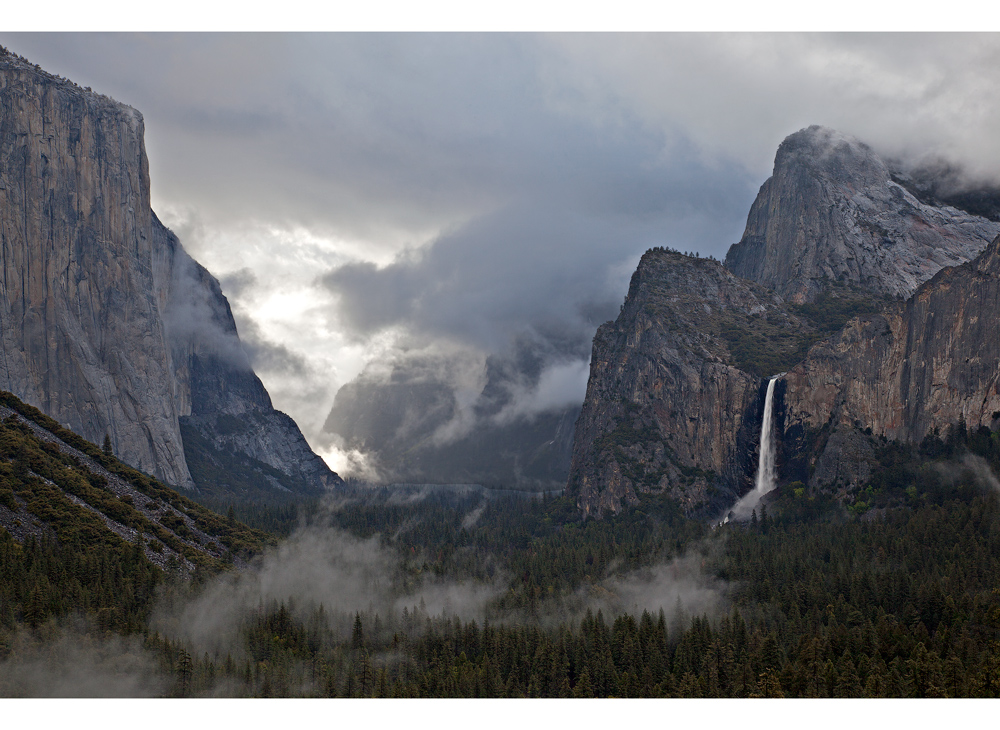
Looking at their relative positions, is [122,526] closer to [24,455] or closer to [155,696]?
[24,455]

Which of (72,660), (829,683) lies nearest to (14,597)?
(72,660)

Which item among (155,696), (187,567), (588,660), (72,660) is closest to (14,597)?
(72,660)

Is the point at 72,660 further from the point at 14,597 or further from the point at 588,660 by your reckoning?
the point at 588,660

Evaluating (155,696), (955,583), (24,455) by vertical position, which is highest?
(24,455)

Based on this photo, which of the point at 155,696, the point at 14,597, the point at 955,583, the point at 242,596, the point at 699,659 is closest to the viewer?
the point at 155,696

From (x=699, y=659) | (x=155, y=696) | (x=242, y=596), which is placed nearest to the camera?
(x=155, y=696)

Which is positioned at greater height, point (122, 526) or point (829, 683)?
point (122, 526)

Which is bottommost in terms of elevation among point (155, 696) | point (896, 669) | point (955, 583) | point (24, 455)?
point (155, 696)

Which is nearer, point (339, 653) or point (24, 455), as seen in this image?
point (339, 653)

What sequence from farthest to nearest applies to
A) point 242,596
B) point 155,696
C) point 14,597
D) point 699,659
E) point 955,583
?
point 242,596
point 955,583
point 699,659
point 14,597
point 155,696
